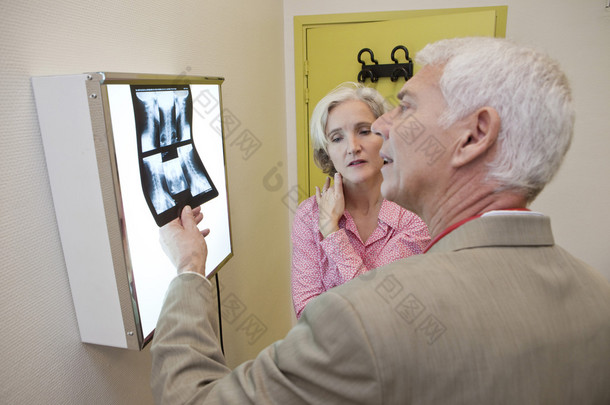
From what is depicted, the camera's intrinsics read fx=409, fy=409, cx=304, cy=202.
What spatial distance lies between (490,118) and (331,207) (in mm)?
795

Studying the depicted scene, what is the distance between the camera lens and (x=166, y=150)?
3.16ft

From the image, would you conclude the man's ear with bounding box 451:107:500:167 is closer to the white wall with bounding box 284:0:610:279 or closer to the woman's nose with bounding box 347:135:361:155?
the woman's nose with bounding box 347:135:361:155

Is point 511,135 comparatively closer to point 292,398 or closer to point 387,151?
point 387,151

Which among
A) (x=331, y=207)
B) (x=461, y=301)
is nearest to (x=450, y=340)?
(x=461, y=301)

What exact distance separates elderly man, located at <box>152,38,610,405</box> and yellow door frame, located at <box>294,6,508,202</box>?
1.61 metres

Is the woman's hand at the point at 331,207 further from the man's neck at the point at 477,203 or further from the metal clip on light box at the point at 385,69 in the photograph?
the metal clip on light box at the point at 385,69

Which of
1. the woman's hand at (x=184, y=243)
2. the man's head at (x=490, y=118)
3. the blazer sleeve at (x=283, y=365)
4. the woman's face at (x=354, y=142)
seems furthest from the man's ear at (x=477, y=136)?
the woman's face at (x=354, y=142)

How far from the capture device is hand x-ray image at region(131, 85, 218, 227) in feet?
2.86

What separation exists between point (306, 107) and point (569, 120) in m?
1.85

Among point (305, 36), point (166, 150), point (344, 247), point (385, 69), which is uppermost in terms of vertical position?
point (305, 36)

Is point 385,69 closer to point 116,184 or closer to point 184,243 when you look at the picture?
point 184,243

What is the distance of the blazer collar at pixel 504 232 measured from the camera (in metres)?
0.69

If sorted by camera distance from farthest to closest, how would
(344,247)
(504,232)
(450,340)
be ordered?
(344,247), (504,232), (450,340)

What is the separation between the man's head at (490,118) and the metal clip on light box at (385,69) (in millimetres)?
1444
